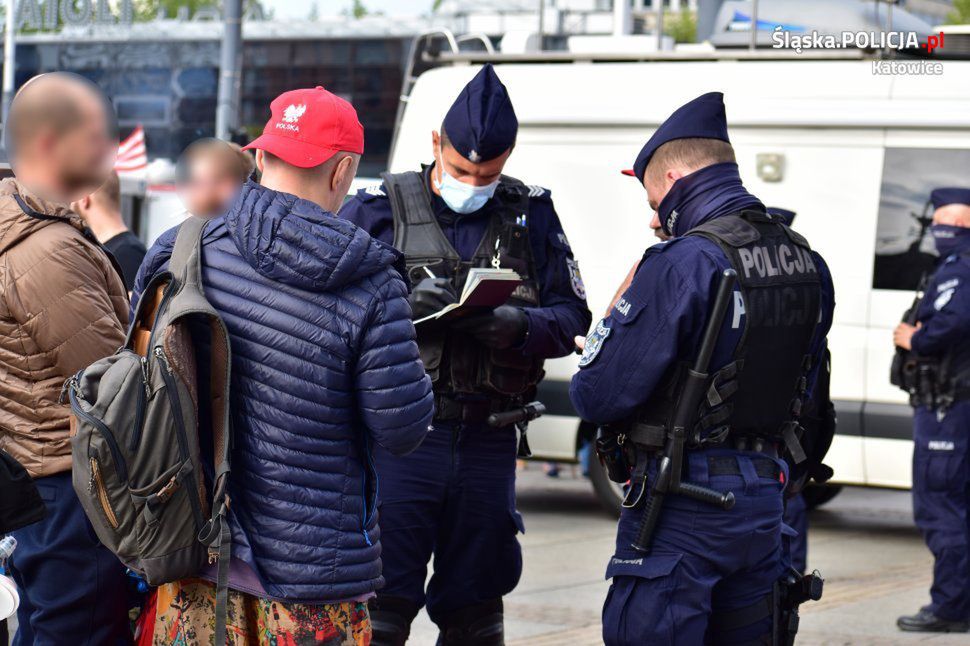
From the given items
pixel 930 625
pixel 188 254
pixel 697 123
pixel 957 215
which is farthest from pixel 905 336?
pixel 188 254

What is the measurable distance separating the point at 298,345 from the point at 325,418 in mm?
178

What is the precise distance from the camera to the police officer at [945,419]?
→ 6656 mm

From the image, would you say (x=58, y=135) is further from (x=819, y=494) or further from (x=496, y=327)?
(x=819, y=494)

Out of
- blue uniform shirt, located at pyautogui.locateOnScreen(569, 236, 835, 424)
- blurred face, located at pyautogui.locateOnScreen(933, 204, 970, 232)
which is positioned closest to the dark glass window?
Answer: blurred face, located at pyautogui.locateOnScreen(933, 204, 970, 232)

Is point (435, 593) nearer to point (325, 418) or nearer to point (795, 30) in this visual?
point (325, 418)

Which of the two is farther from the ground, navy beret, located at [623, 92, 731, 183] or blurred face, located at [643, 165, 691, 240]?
navy beret, located at [623, 92, 731, 183]

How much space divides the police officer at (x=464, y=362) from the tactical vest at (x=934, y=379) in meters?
2.84

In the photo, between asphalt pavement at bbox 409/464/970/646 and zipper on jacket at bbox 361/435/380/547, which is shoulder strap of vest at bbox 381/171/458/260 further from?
asphalt pavement at bbox 409/464/970/646

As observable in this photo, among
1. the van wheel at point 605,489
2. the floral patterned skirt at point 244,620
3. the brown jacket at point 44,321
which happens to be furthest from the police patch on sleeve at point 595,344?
the van wheel at point 605,489

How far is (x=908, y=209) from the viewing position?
A: 8594mm

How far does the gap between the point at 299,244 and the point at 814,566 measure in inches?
232

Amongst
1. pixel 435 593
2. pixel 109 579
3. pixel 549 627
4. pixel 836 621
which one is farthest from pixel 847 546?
pixel 109 579

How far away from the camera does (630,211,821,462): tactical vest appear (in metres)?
3.62

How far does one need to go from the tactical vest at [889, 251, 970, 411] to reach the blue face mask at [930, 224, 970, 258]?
0.20ft
